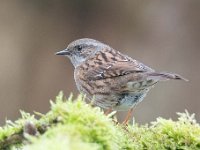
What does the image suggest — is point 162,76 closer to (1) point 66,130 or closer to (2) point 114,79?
(2) point 114,79

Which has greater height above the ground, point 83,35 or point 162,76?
point 83,35

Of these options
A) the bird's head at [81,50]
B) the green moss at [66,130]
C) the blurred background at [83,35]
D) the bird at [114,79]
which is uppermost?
the blurred background at [83,35]

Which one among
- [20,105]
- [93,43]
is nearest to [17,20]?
[20,105]

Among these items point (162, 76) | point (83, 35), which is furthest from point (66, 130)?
point (83, 35)

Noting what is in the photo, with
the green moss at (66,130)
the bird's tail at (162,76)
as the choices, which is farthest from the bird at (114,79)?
the green moss at (66,130)

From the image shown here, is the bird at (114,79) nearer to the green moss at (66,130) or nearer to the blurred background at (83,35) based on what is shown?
the green moss at (66,130)

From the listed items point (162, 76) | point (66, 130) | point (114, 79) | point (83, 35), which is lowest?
point (66, 130)
